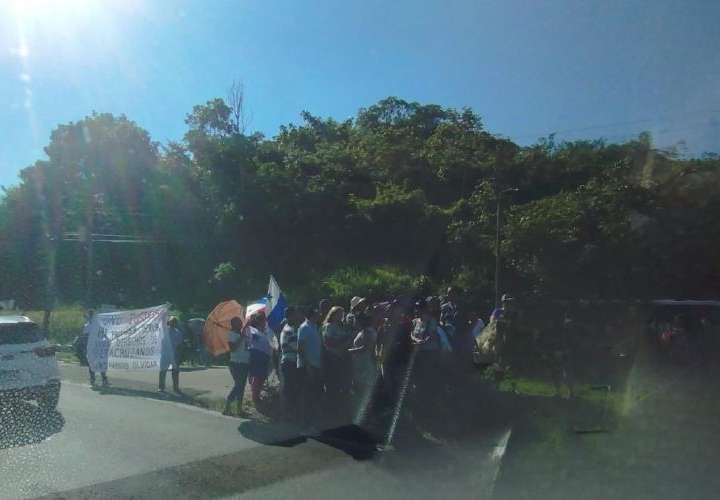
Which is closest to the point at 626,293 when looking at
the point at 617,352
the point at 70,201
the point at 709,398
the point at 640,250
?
the point at 640,250

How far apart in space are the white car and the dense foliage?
8.67 metres

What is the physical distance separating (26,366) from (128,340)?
170 inches

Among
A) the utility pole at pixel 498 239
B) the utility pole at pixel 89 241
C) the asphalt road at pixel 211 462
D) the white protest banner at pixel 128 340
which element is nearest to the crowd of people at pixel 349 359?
the asphalt road at pixel 211 462

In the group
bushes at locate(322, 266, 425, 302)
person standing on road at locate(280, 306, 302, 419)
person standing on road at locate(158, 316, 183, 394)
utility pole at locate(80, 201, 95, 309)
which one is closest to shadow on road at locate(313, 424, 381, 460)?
person standing on road at locate(280, 306, 302, 419)

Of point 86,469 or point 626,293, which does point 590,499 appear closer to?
point 86,469

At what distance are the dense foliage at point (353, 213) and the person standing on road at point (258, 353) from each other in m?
7.47

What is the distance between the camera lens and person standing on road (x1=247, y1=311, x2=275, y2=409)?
34.2ft

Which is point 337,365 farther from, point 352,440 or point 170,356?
point 170,356

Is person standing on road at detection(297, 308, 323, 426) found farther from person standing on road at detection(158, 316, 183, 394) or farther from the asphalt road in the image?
person standing on road at detection(158, 316, 183, 394)

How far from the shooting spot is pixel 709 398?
10500 mm

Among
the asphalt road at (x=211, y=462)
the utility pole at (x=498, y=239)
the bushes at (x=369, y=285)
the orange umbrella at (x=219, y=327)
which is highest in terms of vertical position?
the utility pole at (x=498, y=239)

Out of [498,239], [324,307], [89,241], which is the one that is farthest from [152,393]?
[89,241]

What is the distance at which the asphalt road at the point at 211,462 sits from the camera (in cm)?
671

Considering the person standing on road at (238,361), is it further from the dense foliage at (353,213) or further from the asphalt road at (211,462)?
the dense foliage at (353,213)
